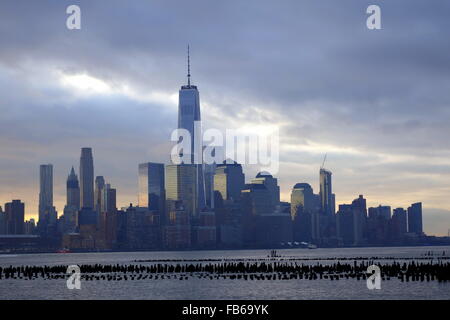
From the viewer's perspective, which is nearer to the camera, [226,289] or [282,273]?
[226,289]

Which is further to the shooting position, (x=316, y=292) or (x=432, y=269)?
(x=432, y=269)

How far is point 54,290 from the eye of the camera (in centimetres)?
11194

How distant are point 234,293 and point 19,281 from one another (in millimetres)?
50010

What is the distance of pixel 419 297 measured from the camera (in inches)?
3580

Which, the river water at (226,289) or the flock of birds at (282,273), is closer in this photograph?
the river water at (226,289)

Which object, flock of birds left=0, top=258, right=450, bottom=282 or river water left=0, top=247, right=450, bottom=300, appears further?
flock of birds left=0, top=258, right=450, bottom=282
